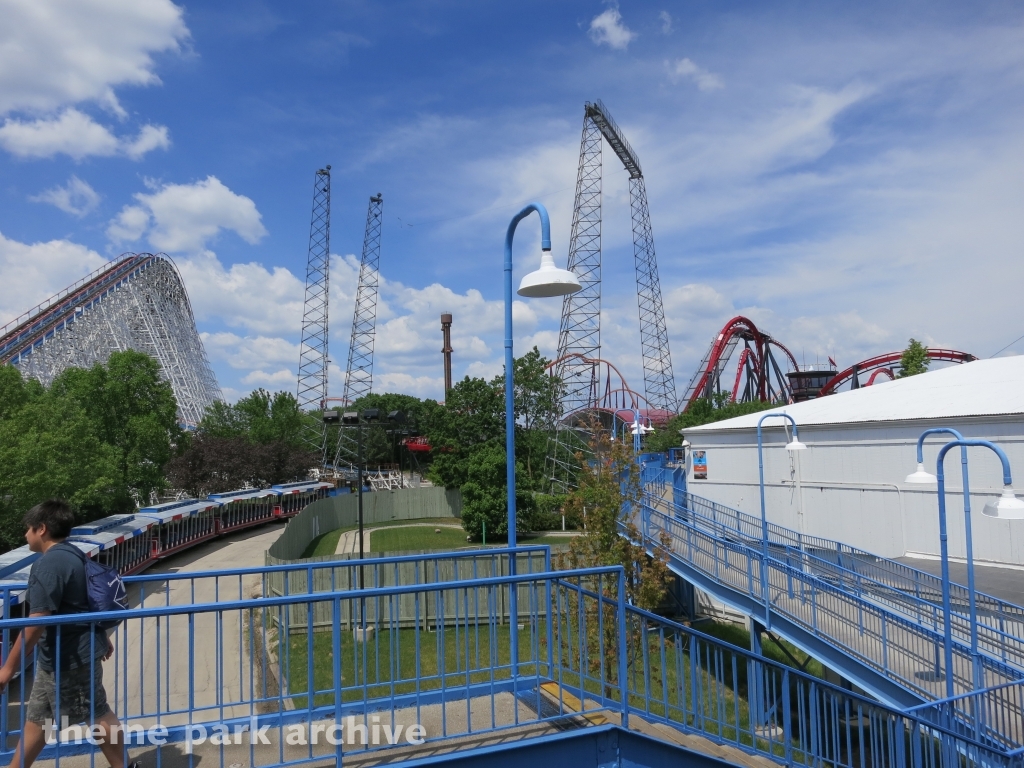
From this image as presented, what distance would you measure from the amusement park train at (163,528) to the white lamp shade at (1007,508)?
12.6 m

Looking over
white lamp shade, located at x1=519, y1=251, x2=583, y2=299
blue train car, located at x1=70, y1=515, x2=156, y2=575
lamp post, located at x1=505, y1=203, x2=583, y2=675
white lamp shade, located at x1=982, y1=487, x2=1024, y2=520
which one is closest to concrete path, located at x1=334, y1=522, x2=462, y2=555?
blue train car, located at x1=70, y1=515, x2=156, y2=575

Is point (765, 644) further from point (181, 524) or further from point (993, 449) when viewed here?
point (181, 524)

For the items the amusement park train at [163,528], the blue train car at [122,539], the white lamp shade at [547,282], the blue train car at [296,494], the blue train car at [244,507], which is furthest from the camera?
the blue train car at [296,494]

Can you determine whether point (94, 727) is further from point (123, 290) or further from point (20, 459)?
point (123, 290)

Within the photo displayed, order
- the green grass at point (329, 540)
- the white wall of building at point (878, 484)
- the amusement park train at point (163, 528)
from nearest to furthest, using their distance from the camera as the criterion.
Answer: the white wall of building at point (878, 484) → the amusement park train at point (163, 528) → the green grass at point (329, 540)

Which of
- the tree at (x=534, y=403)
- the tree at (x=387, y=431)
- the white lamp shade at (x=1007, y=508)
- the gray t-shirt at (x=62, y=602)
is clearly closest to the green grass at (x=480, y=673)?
the gray t-shirt at (x=62, y=602)

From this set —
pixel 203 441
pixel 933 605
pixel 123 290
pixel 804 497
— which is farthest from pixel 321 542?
pixel 123 290

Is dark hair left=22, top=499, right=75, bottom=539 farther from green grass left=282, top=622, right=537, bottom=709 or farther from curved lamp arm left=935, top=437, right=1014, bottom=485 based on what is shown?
curved lamp arm left=935, top=437, right=1014, bottom=485

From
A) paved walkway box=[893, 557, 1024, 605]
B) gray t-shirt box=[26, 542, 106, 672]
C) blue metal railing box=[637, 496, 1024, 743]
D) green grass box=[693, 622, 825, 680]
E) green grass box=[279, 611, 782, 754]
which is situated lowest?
green grass box=[693, 622, 825, 680]

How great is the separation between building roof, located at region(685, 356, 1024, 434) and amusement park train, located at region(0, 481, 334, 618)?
18201 mm

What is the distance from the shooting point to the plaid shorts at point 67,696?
4.34 metres

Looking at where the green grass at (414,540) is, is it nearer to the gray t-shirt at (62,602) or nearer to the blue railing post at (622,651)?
the blue railing post at (622,651)

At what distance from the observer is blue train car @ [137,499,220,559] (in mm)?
27516

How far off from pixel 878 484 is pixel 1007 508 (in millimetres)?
13138
